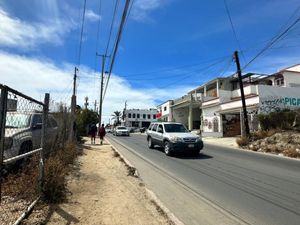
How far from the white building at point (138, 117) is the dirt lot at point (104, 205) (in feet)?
334

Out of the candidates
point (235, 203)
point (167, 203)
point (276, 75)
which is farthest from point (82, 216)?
point (276, 75)

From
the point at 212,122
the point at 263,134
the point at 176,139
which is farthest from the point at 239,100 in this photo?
the point at 176,139

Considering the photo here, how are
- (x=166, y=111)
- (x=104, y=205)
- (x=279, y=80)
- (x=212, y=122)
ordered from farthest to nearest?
1. (x=166, y=111)
2. (x=279, y=80)
3. (x=212, y=122)
4. (x=104, y=205)

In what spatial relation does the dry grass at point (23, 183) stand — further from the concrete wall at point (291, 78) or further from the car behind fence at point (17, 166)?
the concrete wall at point (291, 78)

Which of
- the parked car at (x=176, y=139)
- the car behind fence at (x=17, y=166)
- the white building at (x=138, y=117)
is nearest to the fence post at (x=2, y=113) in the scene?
the car behind fence at (x=17, y=166)

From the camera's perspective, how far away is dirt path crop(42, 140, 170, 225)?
517 centimetres

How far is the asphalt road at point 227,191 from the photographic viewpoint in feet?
18.7

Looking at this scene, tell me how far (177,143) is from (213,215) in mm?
9180

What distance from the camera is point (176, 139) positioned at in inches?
594

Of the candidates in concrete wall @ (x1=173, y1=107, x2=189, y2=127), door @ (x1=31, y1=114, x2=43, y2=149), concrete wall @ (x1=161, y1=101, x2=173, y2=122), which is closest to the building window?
concrete wall @ (x1=173, y1=107, x2=189, y2=127)

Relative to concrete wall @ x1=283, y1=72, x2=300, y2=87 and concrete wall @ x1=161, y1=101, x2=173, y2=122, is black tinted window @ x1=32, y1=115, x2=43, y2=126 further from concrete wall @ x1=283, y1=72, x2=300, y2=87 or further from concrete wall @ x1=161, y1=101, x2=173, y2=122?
concrete wall @ x1=161, y1=101, x2=173, y2=122

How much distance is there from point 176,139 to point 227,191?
7424mm

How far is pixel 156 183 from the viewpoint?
28.5ft

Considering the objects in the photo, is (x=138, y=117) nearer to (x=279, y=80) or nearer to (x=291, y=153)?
(x=279, y=80)
